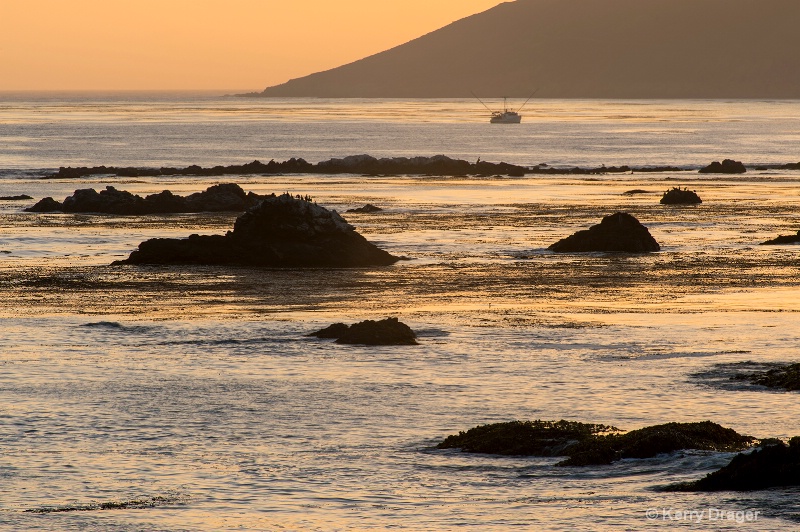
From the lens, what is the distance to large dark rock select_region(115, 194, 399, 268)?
1522 inches

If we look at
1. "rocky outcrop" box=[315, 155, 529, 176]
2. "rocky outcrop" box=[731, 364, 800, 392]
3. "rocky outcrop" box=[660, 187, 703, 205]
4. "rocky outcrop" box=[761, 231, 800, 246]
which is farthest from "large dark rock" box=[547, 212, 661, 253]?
"rocky outcrop" box=[315, 155, 529, 176]

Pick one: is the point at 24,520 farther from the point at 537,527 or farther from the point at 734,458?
the point at 734,458

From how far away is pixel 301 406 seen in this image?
1995 centimetres

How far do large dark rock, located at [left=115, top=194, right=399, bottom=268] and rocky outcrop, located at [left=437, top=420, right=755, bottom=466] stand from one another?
21.3 meters

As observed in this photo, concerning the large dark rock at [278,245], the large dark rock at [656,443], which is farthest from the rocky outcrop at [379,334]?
the large dark rock at [278,245]

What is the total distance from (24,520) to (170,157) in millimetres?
110737

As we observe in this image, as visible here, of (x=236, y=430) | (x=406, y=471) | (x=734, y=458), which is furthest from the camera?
(x=236, y=430)

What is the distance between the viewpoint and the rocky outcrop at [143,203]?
58625 mm

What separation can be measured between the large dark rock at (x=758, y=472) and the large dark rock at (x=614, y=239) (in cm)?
2677

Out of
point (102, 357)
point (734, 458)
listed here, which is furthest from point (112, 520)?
point (102, 357)

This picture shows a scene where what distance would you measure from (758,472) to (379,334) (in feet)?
37.2

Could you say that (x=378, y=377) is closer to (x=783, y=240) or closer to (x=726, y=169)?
(x=783, y=240)

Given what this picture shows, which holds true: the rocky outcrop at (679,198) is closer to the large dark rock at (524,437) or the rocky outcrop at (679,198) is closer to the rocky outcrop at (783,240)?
the rocky outcrop at (783,240)

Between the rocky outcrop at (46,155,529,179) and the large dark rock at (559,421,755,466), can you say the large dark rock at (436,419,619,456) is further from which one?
the rocky outcrop at (46,155,529,179)
